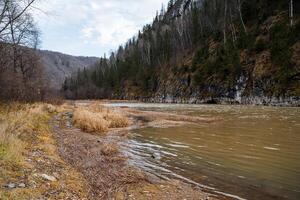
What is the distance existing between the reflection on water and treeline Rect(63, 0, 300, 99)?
28234 millimetres

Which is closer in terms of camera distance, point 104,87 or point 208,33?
point 208,33

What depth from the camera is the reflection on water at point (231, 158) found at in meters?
9.27

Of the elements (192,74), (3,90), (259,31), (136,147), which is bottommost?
(136,147)

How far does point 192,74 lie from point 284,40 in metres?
26.0

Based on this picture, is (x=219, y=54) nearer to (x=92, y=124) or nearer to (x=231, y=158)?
(x=92, y=124)

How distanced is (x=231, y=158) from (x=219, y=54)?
5312 centimetres

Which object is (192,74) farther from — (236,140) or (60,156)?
(60,156)

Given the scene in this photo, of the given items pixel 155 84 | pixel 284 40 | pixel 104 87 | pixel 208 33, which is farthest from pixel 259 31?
pixel 104 87

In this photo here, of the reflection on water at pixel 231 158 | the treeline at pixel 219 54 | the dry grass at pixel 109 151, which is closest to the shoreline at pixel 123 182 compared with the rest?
the dry grass at pixel 109 151

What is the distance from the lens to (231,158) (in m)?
12.9

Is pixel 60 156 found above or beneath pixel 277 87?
beneath

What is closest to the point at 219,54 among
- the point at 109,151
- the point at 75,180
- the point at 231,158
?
the point at 231,158

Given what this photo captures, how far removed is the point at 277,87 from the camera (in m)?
45.3

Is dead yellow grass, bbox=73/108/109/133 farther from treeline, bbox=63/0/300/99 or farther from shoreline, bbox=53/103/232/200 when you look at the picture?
treeline, bbox=63/0/300/99
